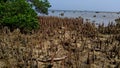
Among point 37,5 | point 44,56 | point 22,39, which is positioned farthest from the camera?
point 37,5

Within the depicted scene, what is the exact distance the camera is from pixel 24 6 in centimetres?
1191

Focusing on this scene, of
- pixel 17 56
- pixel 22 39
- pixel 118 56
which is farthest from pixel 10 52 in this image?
pixel 118 56

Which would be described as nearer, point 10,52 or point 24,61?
point 24,61

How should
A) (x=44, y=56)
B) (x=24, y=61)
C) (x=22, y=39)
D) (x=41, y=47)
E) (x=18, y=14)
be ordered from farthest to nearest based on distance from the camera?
1. (x=18, y=14)
2. (x=22, y=39)
3. (x=41, y=47)
4. (x=44, y=56)
5. (x=24, y=61)

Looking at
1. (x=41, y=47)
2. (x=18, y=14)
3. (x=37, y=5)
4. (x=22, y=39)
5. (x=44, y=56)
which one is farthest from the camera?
(x=37, y=5)

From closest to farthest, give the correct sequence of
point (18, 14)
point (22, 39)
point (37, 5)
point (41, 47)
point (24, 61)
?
point (24, 61), point (41, 47), point (22, 39), point (18, 14), point (37, 5)

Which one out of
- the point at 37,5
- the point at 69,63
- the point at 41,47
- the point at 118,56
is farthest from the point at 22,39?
the point at 37,5

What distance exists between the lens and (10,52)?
8.31m

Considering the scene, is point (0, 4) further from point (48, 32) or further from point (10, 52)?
point (10, 52)

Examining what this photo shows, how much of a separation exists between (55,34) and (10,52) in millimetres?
3675

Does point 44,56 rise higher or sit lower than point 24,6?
lower

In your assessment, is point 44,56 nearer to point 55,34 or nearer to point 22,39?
point 22,39

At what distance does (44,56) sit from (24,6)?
4.34 metres

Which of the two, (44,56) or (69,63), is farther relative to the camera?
(44,56)
